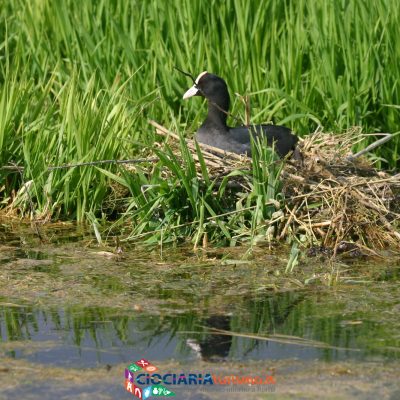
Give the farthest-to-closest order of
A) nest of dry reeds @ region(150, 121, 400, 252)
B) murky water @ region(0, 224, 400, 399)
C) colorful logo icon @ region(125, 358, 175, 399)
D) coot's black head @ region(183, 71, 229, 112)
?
coot's black head @ region(183, 71, 229, 112) < nest of dry reeds @ region(150, 121, 400, 252) < murky water @ region(0, 224, 400, 399) < colorful logo icon @ region(125, 358, 175, 399)

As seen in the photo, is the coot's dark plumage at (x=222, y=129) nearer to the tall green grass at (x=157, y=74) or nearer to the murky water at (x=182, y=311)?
the tall green grass at (x=157, y=74)

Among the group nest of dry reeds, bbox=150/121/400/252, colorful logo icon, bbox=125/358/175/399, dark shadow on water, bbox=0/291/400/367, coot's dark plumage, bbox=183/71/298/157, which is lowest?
colorful logo icon, bbox=125/358/175/399

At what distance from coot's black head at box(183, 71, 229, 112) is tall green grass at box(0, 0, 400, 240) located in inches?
10.1

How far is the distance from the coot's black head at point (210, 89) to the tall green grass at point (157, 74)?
26cm

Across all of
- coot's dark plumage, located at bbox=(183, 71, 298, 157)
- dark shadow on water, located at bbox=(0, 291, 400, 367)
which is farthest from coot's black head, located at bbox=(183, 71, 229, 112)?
dark shadow on water, located at bbox=(0, 291, 400, 367)

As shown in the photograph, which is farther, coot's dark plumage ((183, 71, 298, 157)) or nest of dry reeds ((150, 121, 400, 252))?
coot's dark plumage ((183, 71, 298, 157))

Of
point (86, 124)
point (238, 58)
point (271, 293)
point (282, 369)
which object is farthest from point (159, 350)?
point (238, 58)

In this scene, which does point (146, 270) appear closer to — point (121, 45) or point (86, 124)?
point (86, 124)

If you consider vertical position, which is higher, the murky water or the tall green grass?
the tall green grass

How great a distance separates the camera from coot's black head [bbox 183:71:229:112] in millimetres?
6754

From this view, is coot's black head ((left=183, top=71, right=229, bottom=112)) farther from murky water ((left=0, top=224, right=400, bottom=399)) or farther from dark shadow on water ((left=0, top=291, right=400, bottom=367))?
dark shadow on water ((left=0, top=291, right=400, bottom=367))

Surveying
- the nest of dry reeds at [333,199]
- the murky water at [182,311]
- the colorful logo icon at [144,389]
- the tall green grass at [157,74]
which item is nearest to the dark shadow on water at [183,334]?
the murky water at [182,311]

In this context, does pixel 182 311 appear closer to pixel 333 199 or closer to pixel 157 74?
pixel 333 199

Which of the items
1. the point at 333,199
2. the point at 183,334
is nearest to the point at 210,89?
the point at 333,199
